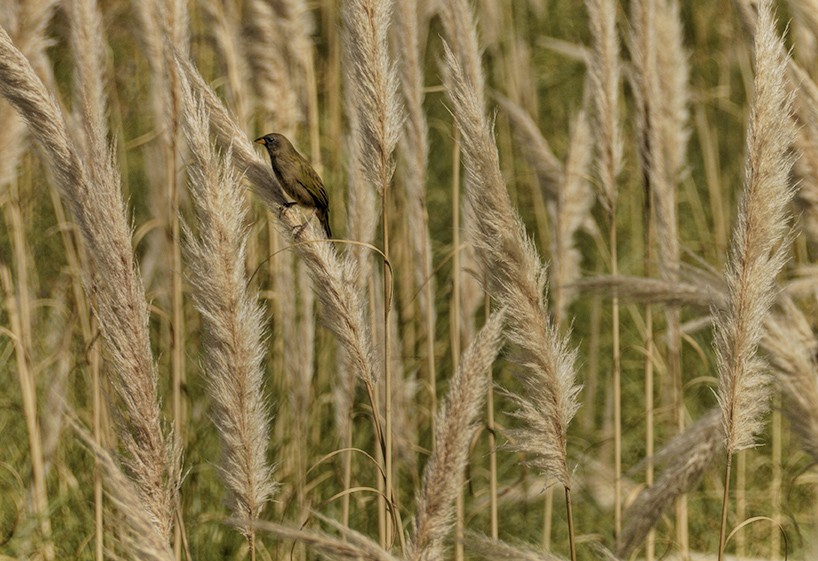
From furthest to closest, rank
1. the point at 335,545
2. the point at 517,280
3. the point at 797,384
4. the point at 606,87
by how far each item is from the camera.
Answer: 1. the point at 606,87
2. the point at 797,384
3. the point at 517,280
4. the point at 335,545

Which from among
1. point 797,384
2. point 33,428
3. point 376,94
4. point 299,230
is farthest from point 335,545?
point 33,428

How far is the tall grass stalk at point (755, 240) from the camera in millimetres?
1954

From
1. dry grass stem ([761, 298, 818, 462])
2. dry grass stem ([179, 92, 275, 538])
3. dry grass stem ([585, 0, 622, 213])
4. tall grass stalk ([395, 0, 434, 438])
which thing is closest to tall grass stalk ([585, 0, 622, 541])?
dry grass stem ([585, 0, 622, 213])

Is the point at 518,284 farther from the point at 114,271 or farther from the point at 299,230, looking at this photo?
the point at 114,271

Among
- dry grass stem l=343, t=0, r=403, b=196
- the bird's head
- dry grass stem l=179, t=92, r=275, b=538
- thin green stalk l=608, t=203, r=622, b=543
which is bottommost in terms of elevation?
thin green stalk l=608, t=203, r=622, b=543

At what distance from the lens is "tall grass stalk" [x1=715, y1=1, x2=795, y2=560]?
6.41ft

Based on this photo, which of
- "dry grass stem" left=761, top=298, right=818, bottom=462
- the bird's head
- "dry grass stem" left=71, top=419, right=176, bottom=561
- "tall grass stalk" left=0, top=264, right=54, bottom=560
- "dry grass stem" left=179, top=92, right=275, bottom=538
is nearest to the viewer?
"dry grass stem" left=71, top=419, right=176, bottom=561

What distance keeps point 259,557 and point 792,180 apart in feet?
6.29

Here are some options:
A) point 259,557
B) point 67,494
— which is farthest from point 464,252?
point 67,494

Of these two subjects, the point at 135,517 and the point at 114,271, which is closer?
the point at 135,517

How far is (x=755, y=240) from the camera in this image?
1.99 m

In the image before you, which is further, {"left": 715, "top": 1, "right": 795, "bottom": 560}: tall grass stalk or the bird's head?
the bird's head

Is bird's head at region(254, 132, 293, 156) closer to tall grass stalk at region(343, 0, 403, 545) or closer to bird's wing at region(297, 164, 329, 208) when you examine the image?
bird's wing at region(297, 164, 329, 208)

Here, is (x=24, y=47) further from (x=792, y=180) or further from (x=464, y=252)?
(x=792, y=180)
